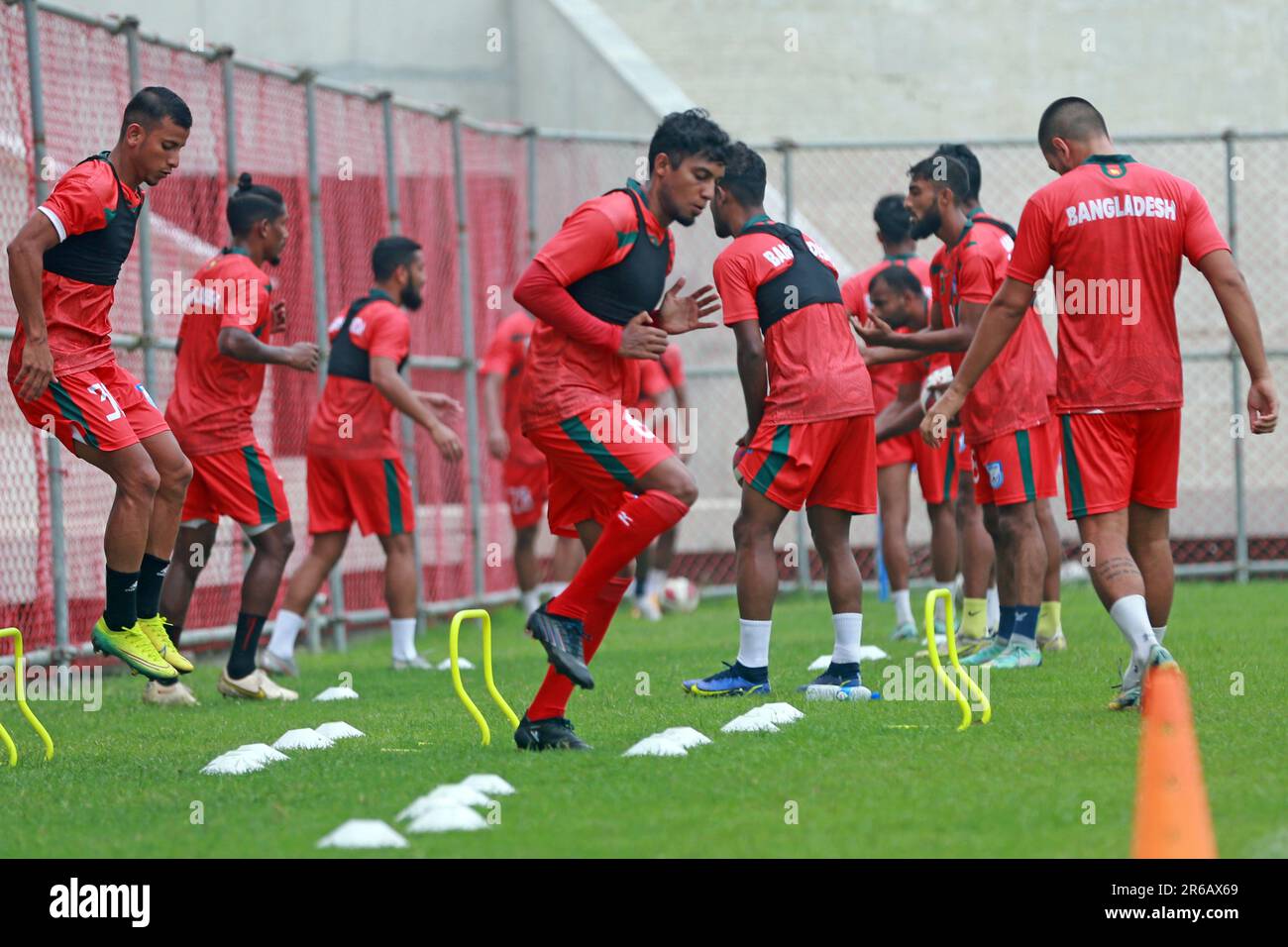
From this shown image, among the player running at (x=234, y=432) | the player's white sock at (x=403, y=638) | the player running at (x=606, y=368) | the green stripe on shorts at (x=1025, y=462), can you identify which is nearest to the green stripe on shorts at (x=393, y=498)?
the player's white sock at (x=403, y=638)

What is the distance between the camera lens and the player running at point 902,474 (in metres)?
11.2

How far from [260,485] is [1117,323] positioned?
4.65 meters

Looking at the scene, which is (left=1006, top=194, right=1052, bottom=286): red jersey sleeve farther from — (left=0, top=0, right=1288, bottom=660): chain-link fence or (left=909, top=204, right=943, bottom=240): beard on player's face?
(left=0, top=0, right=1288, bottom=660): chain-link fence

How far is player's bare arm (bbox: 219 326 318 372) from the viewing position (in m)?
9.13

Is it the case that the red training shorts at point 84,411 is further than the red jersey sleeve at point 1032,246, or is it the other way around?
the red training shorts at point 84,411

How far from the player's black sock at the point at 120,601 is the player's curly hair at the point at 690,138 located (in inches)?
114

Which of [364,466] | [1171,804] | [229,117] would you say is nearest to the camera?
[1171,804]

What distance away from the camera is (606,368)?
6824 millimetres

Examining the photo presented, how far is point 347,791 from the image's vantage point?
5789mm

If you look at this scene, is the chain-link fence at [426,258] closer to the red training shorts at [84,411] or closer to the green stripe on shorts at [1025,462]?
the red training shorts at [84,411]

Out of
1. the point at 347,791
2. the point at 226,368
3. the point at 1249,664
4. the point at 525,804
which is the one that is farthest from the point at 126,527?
the point at 1249,664

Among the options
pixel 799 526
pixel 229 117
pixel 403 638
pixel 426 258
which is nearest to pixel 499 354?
pixel 426 258

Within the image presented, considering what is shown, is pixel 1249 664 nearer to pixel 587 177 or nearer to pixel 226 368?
pixel 226 368

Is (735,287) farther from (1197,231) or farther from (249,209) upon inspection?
(249,209)
